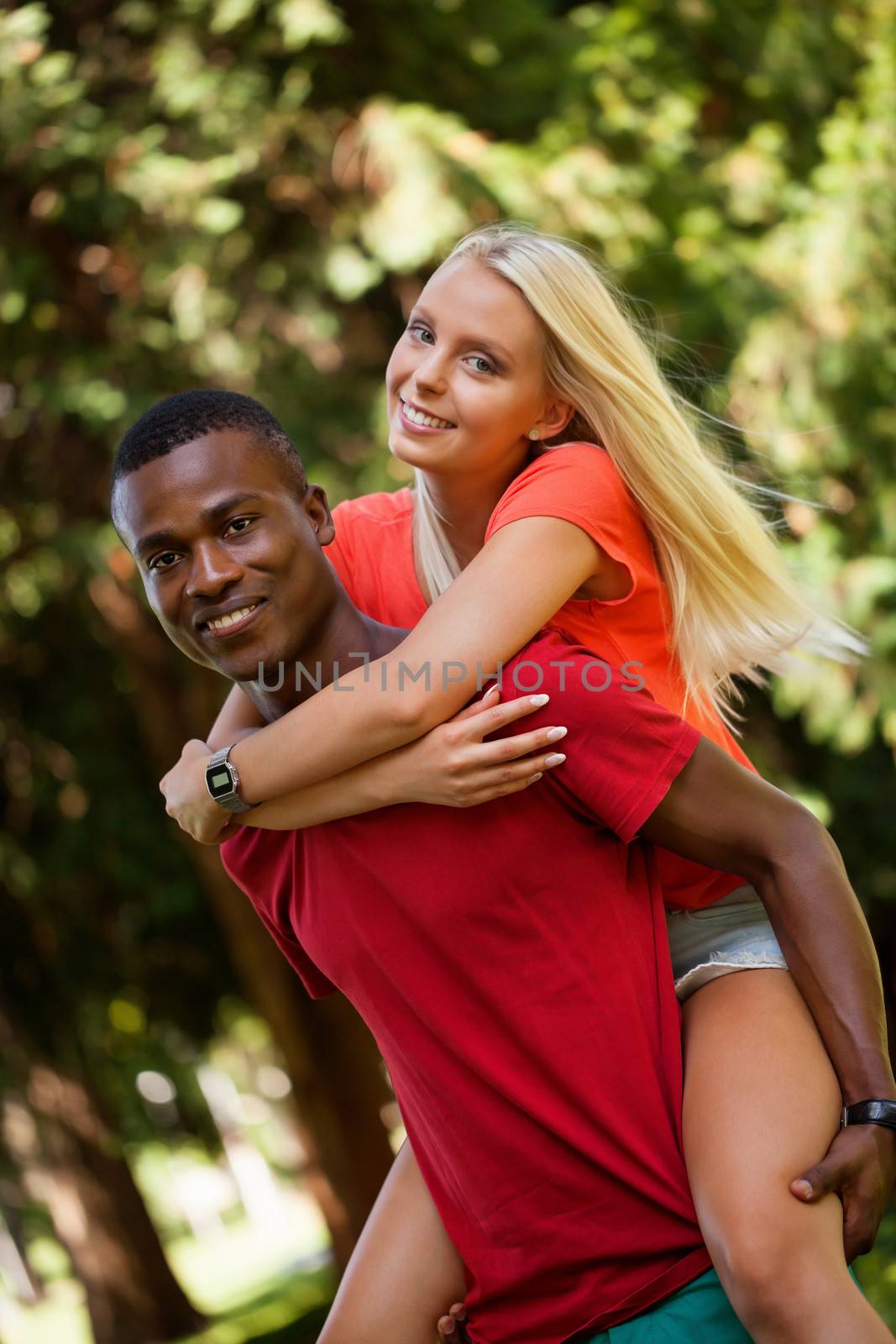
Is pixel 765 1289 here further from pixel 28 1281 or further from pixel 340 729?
pixel 28 1281

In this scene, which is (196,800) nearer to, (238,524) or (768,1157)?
(238,524)

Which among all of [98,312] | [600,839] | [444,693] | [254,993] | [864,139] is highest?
[444,693]

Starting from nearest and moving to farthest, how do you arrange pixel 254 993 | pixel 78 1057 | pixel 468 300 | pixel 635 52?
pixel 468 300
pixel 635 52
pixel 254 993
pixel 78 1057

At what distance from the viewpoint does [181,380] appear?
7812 millimetres

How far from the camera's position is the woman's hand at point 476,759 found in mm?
2268

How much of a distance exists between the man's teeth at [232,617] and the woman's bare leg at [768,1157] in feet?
3.36

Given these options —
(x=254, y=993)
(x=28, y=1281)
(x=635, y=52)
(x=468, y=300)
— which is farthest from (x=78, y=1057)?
(x=28, y=1281)

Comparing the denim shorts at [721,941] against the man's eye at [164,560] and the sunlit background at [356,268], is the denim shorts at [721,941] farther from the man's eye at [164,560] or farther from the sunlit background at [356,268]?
the sunlit background at [356,268]

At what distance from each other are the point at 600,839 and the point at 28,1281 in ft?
92.8

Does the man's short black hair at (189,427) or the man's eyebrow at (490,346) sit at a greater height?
the man's short black hair at (189,427)

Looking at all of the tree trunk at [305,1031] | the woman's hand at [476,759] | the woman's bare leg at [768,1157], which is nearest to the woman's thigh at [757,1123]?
the woman's bare leg at [768,1157]

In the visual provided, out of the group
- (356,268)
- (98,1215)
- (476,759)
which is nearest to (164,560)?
(476,759)

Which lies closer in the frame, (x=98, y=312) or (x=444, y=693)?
(x=444, y=693)

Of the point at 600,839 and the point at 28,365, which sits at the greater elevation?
the point at 600,839
